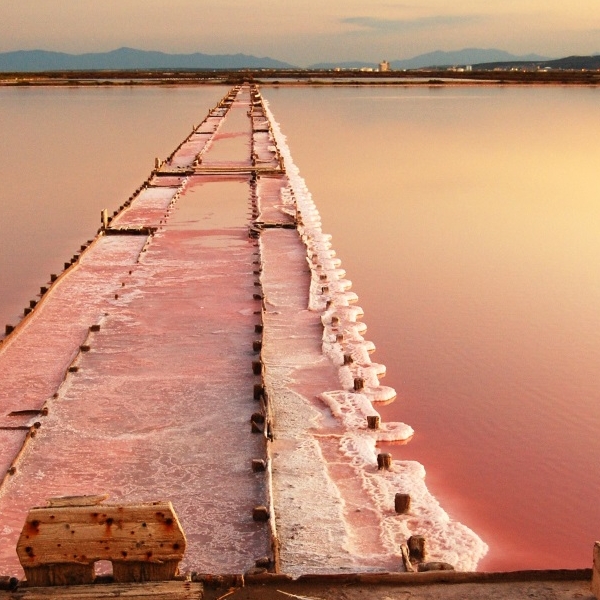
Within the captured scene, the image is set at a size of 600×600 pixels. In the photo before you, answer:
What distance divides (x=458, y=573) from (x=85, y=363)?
3.44 m

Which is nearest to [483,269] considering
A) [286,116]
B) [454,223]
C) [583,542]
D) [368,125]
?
[454,223]

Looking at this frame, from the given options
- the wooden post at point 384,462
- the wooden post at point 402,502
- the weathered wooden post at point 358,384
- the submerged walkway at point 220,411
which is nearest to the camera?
the submerged walkway at point 220,411

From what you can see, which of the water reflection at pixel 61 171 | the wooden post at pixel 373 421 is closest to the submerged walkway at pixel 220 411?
the wooden post at pixel 373 421

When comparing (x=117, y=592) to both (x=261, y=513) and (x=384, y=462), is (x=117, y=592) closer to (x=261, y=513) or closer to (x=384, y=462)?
(x=261, y=513)

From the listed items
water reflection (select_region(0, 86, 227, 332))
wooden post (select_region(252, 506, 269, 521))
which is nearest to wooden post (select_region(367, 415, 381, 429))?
wooden post (select_region(252, 506, 269, 521))

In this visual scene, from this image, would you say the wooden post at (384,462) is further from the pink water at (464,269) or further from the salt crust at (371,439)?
the pink water at (464,269)

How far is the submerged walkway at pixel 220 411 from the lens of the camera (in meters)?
3.97

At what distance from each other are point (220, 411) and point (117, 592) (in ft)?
7.80

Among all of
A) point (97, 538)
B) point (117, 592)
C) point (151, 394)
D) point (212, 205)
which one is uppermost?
point (97, 538)

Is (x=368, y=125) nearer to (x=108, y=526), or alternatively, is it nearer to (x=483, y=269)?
(x=483, y=269)

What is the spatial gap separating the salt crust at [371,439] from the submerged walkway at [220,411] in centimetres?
1

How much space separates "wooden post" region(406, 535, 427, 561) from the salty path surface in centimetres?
54

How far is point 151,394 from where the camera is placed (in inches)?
213

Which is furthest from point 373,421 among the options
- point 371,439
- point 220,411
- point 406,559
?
point 406,559
